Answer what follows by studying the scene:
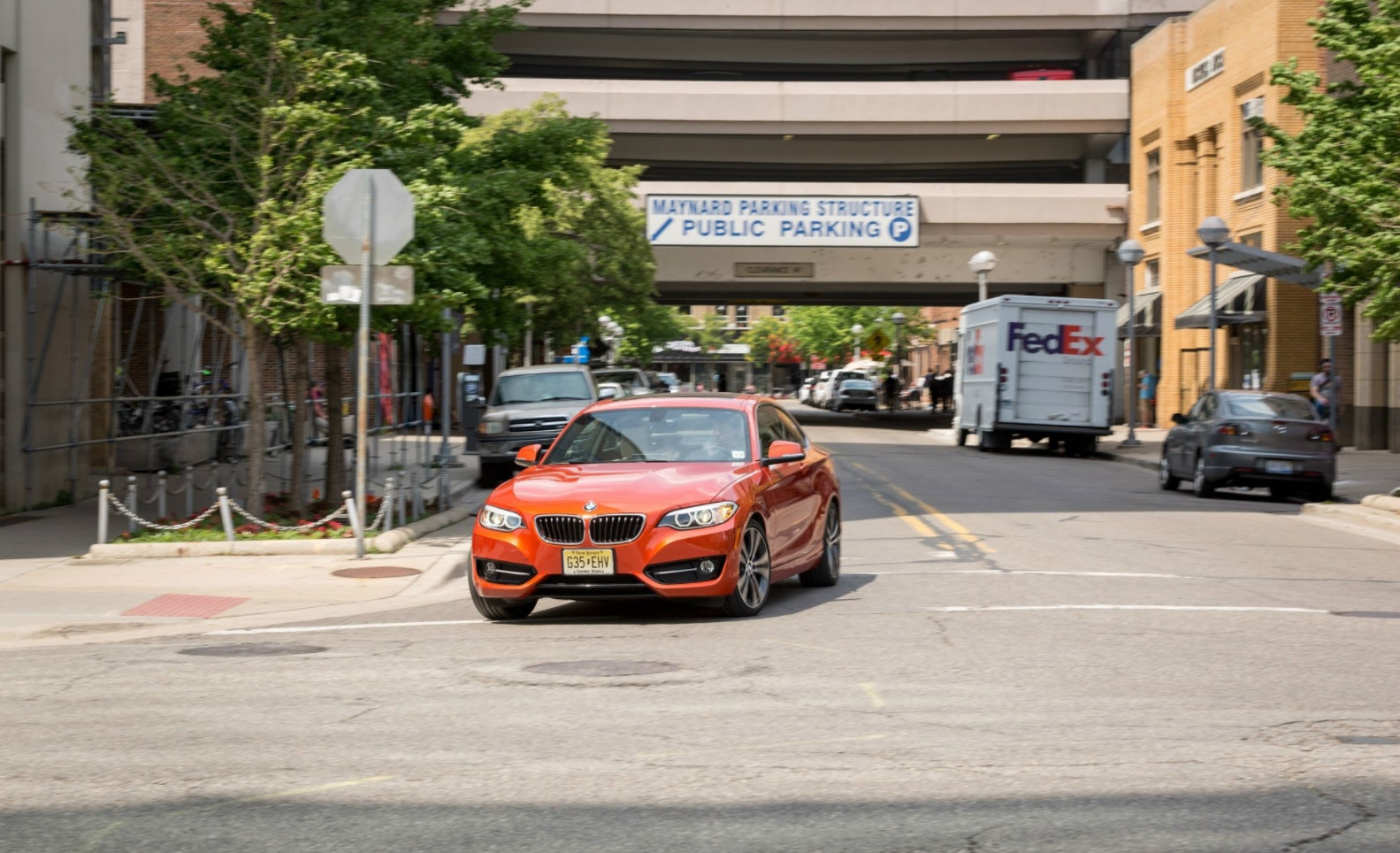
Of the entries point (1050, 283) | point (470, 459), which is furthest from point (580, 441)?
point (1050, 283)

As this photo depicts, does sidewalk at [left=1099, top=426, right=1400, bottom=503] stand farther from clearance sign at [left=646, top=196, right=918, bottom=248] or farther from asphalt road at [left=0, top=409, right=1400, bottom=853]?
asphalt road at [left=0, top=409, right=1400, bottom=853]

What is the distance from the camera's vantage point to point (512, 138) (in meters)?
19.9

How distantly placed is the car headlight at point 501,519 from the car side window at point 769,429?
76.0 inches

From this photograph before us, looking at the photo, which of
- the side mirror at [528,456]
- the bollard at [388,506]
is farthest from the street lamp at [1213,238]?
the side mirror at [528,456]

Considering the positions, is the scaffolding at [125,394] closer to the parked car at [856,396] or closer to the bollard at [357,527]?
the bollard at [357,527]

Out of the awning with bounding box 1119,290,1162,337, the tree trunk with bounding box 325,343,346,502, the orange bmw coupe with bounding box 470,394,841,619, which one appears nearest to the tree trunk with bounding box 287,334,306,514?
the tree trunk with bounding box 325,343,346,502

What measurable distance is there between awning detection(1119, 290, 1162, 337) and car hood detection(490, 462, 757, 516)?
1463 inches

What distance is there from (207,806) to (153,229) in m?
12.4

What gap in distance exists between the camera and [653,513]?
10320 millimetres

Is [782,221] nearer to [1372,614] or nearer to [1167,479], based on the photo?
[1167,479]

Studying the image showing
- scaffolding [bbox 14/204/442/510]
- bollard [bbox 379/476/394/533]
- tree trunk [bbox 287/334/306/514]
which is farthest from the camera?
scaffolding [bbox 14/204/442/510]

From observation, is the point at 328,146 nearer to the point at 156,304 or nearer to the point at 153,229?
the point at 153,229

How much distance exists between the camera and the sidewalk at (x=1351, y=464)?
24.5 m

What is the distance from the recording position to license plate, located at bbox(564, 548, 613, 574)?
10.3 meters
